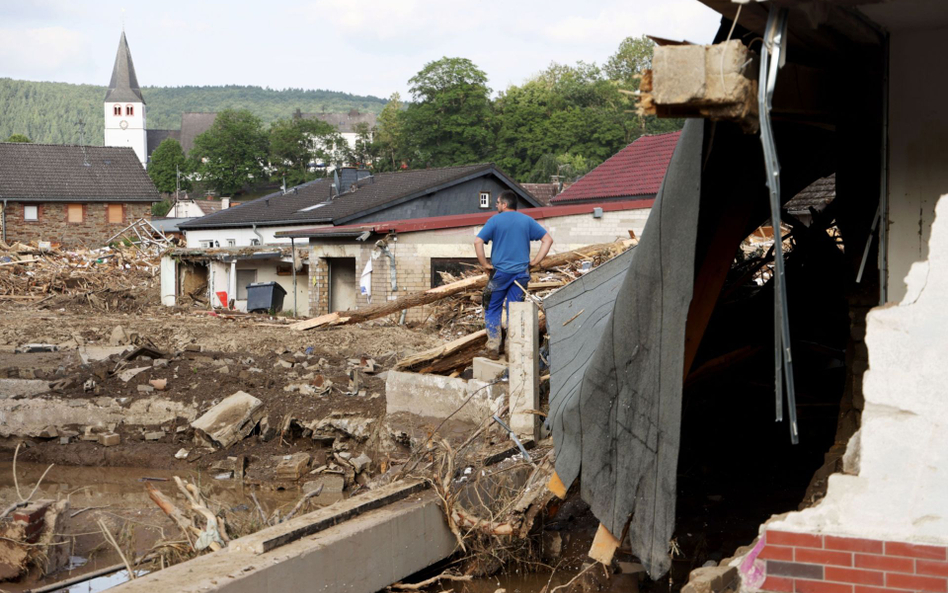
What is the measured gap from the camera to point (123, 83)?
122 m

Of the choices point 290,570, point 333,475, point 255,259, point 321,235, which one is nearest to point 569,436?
point 290,570

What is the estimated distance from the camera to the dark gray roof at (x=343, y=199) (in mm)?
34188

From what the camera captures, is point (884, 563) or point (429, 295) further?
point (429, 295)

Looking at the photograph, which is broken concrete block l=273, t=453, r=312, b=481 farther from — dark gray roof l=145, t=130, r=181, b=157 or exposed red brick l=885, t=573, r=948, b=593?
dark gray roof l=145, t=130, r=181, b=157

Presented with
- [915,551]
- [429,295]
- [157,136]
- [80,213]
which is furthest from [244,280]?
[157,136]

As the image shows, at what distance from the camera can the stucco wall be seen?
164 inches

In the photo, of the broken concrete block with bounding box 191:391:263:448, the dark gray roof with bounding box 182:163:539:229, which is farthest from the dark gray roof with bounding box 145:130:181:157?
the broken concrete block with bounding box 191:391:263:448

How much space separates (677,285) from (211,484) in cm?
892

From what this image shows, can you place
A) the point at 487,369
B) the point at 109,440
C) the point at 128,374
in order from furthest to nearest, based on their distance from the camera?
the point at 128,374, the point at 109,440, the point at 487,369

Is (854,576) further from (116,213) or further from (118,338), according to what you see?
(116,213)

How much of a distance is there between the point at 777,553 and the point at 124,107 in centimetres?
13252

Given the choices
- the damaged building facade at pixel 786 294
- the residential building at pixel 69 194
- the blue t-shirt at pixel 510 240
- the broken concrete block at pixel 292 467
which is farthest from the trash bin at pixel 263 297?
the residential building at pixel 69 194

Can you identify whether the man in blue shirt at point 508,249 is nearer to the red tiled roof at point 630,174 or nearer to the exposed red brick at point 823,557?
the exposed red brick at point 823,557

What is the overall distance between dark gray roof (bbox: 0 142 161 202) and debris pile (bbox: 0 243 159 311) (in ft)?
31.9
